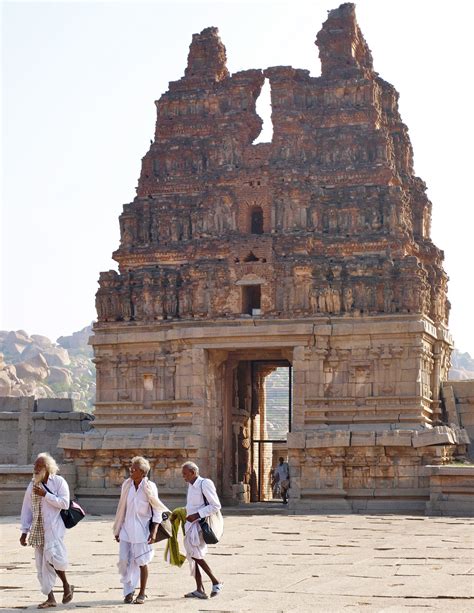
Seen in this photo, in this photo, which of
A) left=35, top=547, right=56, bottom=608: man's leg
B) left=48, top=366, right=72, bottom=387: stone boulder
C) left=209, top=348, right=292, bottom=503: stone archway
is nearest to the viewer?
left=35, top=547, right=56, bottom=608: man's leg

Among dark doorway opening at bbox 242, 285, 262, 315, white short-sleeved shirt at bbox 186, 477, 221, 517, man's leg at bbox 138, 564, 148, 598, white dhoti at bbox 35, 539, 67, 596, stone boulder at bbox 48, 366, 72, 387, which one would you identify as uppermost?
stone boulder at bbox 48, 366, 72, 387

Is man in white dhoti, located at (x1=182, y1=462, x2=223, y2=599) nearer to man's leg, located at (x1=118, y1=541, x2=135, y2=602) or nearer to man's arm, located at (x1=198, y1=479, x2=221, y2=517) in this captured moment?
man's arm, located at (x1=198, y1=479, x2=221, y2=517)

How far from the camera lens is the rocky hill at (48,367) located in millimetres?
99581

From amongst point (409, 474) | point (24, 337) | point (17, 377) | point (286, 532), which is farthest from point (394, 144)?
point (24, 337)

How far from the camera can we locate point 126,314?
37.9 meters

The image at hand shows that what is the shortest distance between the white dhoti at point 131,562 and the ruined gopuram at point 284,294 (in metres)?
18.1

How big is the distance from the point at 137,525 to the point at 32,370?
87.6m

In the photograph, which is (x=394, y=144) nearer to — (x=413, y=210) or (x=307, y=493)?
(x=413, y=210)

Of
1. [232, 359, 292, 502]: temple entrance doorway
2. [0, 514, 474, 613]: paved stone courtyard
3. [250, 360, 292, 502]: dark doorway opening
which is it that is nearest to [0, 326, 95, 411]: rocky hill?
[250, 360, 292, 502]: dark doorway opening

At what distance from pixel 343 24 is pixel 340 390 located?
1290 centimetres

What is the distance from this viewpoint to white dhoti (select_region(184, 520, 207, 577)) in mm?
16500

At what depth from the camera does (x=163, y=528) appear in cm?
1659

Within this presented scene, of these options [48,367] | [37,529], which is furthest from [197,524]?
[48,367]

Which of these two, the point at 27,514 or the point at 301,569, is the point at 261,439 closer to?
the point at 301,569
